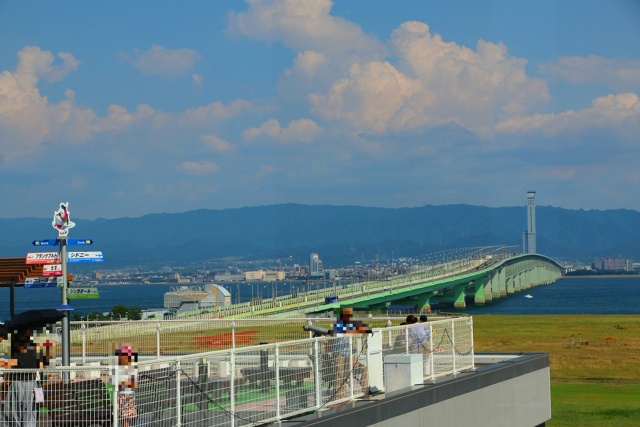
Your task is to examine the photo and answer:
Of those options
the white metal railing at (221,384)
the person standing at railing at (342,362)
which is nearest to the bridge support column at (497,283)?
the white metal railing at (221,384)

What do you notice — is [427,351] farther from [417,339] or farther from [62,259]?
[62,259]

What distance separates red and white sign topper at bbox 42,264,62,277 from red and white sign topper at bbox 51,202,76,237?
0.49m

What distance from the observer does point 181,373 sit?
385 inches

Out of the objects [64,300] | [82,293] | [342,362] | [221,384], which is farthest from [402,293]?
[221,384]

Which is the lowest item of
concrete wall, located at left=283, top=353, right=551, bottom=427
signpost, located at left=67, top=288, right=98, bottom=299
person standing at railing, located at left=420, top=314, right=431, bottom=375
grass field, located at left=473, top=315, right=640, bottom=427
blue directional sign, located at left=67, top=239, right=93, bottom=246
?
grass field, located at left=473, top=315, right=640, bottom=427

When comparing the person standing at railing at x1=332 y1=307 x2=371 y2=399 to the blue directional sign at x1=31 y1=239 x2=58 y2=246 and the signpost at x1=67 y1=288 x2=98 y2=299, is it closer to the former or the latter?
the signpost at x1=67 y1=288 x2=98 y2=299

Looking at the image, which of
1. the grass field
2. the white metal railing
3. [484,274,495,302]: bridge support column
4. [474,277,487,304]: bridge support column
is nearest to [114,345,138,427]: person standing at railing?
the white metal railing

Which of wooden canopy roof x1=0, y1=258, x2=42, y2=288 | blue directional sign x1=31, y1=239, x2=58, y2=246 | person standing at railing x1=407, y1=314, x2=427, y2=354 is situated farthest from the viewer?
wooden canopy roof x1=0, y1=258, x2=42, y2=288

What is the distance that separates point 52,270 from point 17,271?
5.84 ft

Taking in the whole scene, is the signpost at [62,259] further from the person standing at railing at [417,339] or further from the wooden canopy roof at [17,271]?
the person standing at railing at [417,339]

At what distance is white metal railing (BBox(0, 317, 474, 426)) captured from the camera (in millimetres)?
9141

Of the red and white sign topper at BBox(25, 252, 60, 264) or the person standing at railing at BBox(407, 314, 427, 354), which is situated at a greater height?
the red and white sign topper at BBox(25, 252, 60, 264)

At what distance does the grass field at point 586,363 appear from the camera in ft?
91.1

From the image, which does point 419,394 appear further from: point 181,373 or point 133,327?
point 133,327
